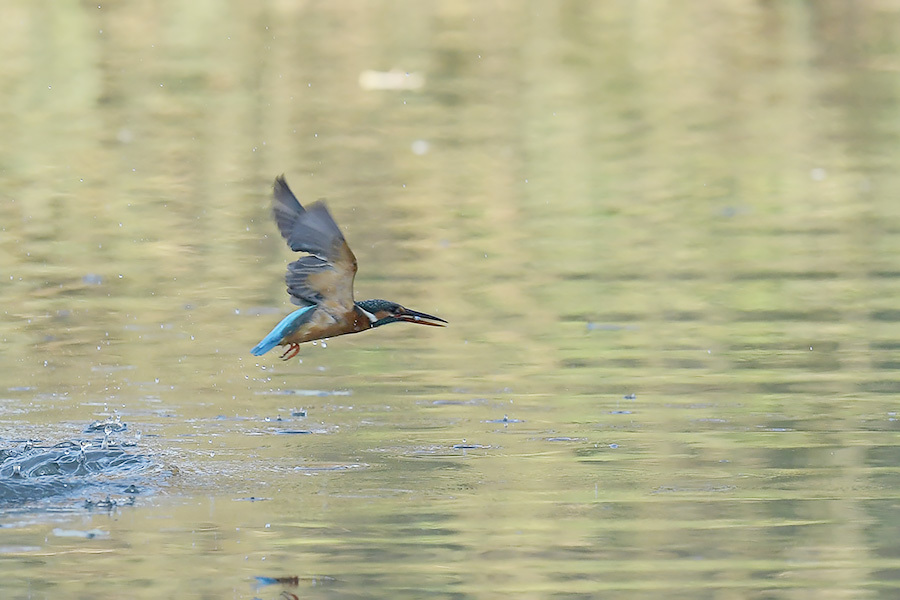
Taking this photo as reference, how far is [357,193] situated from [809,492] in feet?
25.0

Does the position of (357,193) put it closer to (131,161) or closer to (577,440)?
(131,161)

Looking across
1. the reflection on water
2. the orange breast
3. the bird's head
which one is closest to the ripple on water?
the reflection on water

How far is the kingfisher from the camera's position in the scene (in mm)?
6617

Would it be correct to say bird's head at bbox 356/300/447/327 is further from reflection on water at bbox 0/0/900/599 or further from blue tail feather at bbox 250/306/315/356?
reflection on water at bbox 0/0/900/599

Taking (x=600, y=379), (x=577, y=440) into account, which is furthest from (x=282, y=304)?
(x=577, y=440)

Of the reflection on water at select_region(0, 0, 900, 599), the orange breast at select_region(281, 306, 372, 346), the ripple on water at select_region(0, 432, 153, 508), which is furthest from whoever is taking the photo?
the orange breast at select_region(281, 306, 372, 346)

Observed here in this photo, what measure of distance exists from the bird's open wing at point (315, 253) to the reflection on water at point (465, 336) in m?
0.65

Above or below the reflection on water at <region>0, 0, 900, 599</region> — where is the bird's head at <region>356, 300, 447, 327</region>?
above

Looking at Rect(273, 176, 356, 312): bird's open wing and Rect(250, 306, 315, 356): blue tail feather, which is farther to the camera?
Rect(250, 306, 315, 356): blue tail feather

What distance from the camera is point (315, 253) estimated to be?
6.68 meters

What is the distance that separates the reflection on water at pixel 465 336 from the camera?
19.4 ft

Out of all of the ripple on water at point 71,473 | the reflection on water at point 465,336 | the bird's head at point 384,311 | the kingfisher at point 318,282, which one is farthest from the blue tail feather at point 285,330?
the ripple on water at point 71,473

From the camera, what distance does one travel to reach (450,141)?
16.1m

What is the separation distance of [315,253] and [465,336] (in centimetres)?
274
